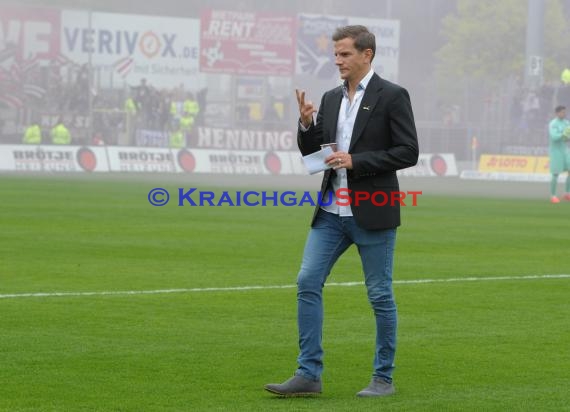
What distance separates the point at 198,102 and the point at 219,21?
4.17m

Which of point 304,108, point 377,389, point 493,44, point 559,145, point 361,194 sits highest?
point 493,44

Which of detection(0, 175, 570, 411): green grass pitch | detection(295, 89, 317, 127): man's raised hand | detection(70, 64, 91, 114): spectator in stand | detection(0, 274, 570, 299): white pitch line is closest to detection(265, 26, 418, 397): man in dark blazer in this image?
detection(295, 89, 317, 127): man's raised hand

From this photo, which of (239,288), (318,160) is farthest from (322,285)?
(239,288)

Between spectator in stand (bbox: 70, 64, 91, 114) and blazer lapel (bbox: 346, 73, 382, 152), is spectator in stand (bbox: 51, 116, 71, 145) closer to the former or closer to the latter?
spectator in stand (bbox: 70, 64, 91, 114)

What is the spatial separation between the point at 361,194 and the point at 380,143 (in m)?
0.31

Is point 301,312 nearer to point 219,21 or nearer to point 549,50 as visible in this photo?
point 219,21

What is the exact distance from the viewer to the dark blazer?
814 cm

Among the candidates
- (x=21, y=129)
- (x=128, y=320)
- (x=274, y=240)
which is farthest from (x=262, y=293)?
(x=21, y=129)

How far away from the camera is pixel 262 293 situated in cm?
1286

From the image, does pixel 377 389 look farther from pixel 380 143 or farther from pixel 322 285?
pixel 380 143

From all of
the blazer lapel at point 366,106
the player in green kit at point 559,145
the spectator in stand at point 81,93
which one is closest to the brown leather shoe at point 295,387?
the blazer lapel at point 366,106

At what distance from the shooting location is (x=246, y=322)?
10938mm

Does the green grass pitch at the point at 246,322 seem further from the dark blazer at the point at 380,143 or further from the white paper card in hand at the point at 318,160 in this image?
the white paper card in hand at the point at 318,160

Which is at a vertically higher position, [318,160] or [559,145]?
[318,160]
